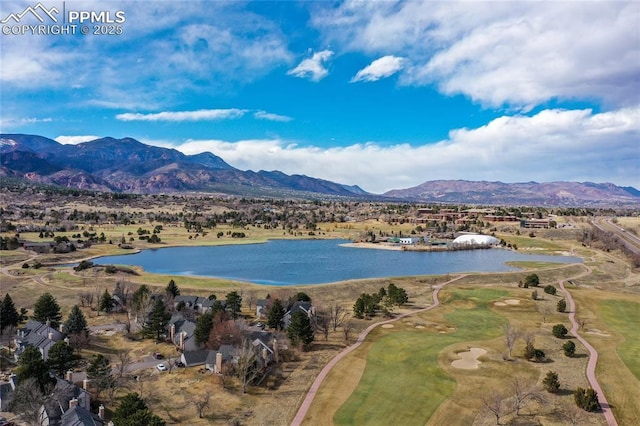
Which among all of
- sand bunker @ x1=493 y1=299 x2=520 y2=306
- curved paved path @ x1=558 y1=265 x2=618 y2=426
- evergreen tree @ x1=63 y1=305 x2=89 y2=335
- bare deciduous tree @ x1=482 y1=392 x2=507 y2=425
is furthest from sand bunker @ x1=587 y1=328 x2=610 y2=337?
evergreen tree @ x1=63 y1=305 x2=89 y2=335

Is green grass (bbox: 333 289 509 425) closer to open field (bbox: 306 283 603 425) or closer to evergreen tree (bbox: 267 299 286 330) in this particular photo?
open field (bbox: 306 283 603 425)

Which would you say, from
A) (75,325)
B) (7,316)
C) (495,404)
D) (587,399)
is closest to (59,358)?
(75,325)

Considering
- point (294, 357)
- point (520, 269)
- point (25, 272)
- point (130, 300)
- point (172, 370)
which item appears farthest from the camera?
point (520, 269)

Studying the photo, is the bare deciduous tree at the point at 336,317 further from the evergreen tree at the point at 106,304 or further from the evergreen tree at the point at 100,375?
the evergreen tree at the point at 106,304

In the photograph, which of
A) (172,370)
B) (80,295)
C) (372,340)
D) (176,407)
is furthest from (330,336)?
(80,295)

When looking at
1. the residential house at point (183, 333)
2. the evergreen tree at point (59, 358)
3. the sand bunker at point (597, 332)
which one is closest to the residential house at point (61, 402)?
the evergreen tree at point (59, 358)

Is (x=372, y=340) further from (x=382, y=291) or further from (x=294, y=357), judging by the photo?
(x=382, y=291)

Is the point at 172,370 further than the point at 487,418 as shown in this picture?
Yes
